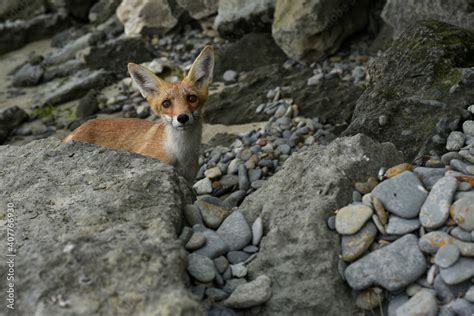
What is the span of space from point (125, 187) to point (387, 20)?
20.5 feet

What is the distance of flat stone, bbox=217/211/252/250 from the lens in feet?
12.9

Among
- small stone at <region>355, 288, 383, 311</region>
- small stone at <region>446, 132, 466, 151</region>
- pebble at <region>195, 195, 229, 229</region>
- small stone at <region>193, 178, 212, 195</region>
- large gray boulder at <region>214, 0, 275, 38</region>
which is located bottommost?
small stone at <region>193, 178, 212, 195</region>

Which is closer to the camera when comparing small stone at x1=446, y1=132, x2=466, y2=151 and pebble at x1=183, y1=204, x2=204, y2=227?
pebble at x1=183, y1=204, x2=204, y2=227

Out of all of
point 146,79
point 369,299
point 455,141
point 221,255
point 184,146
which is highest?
point 146,79

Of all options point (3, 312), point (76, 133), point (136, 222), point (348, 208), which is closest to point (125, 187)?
point (136, 222)

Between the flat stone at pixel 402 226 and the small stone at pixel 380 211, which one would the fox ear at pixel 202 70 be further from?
the flat stone at pixel 402 226

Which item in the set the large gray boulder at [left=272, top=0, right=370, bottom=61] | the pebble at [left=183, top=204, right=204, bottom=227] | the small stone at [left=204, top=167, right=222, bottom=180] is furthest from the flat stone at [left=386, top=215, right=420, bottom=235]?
the large gray boulder at [left=272, top=0, right=370, bottom=61]

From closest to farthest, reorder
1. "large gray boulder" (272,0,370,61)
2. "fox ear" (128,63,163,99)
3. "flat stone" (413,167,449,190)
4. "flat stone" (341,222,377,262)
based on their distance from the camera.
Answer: "flat stone" (341,222,377,262)
"flat stone" (413,167,449,190)
"fox ear" (128,63,163,99)
"large gray boulder" (272,0,370,61)

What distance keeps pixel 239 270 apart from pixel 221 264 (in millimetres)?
120

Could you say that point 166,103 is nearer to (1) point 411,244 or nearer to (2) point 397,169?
(2) point 397,169

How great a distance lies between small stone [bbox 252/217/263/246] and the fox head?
6.35 ft

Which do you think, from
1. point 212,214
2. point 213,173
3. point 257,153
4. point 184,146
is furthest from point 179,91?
point 257,153

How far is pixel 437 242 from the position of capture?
11.2 feet

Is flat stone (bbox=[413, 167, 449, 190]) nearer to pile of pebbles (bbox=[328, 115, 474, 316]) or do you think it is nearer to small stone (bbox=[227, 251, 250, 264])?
pile of pebbles (bbox=[328, 115, 474, 316])
